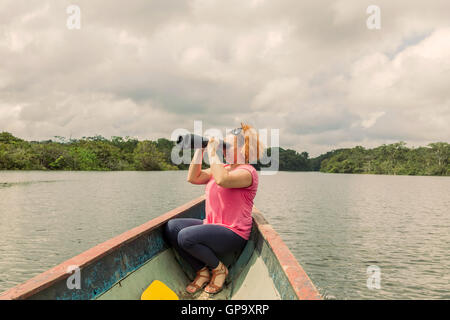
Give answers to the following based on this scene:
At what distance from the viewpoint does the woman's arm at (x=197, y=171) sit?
8.50ft

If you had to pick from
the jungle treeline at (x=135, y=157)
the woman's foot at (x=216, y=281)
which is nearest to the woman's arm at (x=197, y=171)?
the woman's foot at (x=216, y=281)

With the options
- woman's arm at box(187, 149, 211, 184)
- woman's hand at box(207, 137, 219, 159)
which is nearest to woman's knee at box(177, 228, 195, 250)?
woman's arm at box(187, 149, 211, 184)

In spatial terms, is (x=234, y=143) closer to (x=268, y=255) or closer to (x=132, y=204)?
(x=268, y=255)

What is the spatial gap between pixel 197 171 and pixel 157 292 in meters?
0.97

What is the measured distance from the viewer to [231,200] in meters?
2.45

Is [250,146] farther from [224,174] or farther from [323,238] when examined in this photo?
[323,238]

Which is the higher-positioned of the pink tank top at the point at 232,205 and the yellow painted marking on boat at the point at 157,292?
the pink tank top at the point at 232,205

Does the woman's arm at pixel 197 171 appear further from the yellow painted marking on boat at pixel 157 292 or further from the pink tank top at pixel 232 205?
the yellow painted marking on boat at pixel 157 292

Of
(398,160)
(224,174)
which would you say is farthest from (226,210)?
(398,160)

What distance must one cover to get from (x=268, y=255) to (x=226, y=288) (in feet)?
1.81

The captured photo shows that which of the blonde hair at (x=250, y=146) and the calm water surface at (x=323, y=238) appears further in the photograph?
the calm water surface at (x=323, y=238)

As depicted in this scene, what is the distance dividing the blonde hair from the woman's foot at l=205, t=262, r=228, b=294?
923mm

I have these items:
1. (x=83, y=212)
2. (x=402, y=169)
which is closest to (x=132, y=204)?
(x=83, y=212)

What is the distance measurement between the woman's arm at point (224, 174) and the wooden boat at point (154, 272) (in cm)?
53
